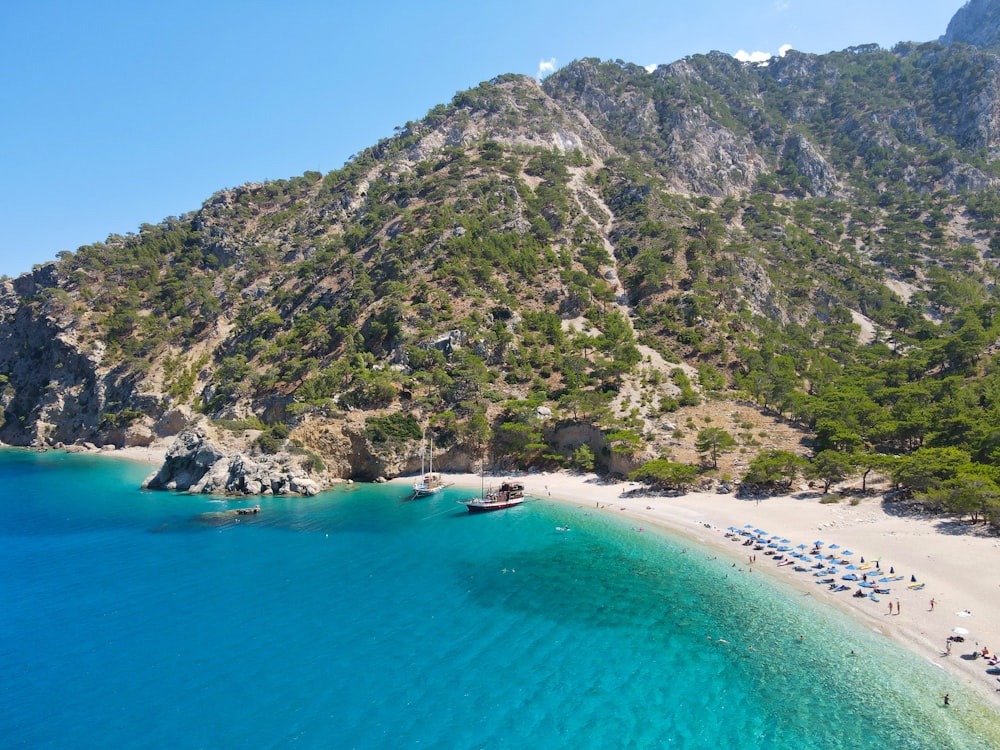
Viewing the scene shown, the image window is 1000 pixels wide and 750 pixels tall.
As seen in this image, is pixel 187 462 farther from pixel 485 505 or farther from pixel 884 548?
pixel 884 548

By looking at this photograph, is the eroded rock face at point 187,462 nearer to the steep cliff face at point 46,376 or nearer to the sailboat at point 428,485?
the sailboat at point 428,485

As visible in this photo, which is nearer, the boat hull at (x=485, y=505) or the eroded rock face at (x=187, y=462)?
the boat hull at (x=485, y=505)

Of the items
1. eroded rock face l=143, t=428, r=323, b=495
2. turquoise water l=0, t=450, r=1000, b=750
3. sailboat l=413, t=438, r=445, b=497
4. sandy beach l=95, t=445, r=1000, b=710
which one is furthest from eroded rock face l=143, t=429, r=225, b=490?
sandy beach l=95, t=445, r=1000, b=710

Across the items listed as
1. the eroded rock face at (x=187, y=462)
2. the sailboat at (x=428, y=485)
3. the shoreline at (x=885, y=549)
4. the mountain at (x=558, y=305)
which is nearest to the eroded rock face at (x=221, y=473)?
the eroded rock face at (x=187, y=462)

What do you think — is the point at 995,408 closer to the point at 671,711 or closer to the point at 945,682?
the point at 945,682

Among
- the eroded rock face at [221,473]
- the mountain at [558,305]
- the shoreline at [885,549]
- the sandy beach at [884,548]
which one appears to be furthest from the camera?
the mountain at [558,305]

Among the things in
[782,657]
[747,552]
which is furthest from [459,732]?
[747,552]

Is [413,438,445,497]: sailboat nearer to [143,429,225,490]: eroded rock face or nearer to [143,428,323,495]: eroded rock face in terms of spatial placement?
[143,428,323,495]: eroded rock face
